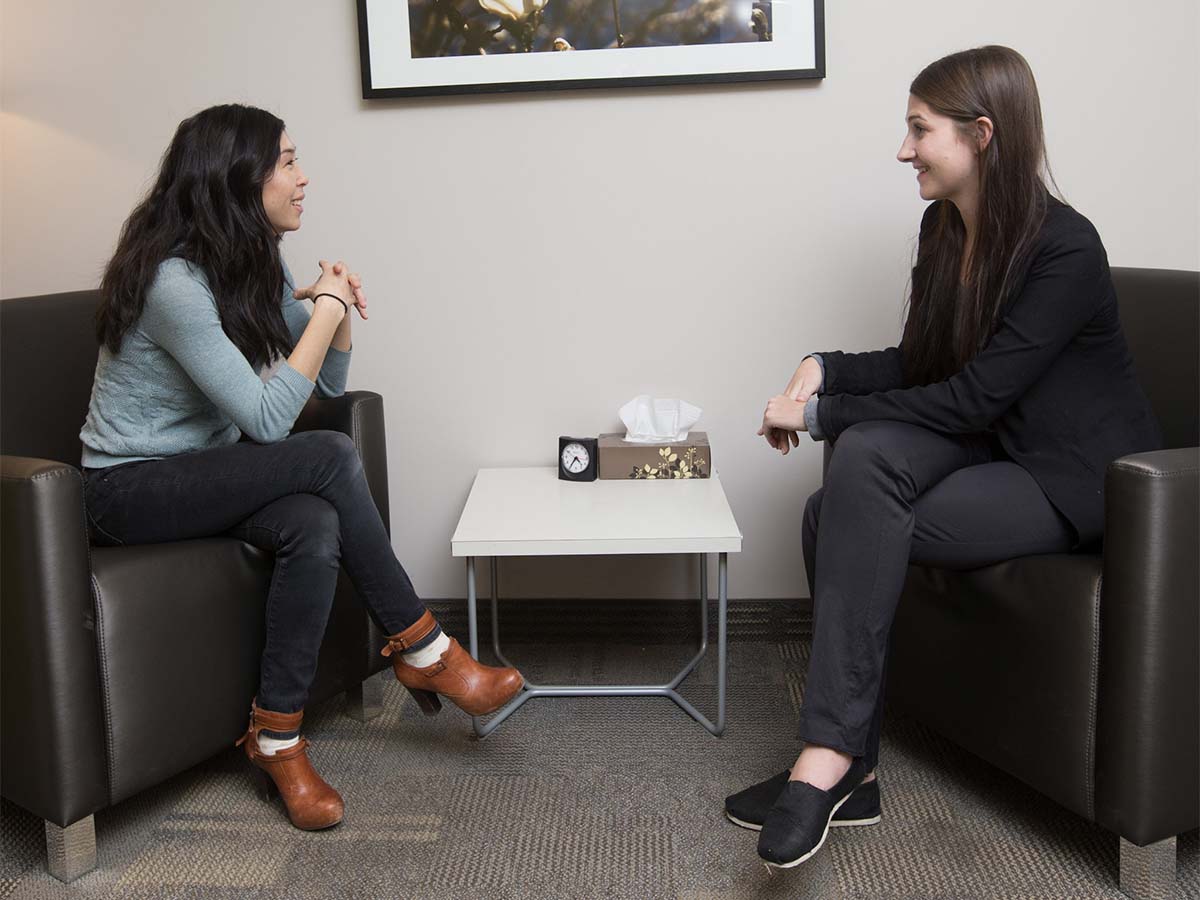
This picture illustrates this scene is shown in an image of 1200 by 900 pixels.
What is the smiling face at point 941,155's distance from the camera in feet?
5.86

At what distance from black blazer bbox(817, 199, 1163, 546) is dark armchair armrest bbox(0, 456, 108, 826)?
1.13m

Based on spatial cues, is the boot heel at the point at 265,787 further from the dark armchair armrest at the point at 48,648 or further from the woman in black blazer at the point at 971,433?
the woman in black blazer at the point at 971,433

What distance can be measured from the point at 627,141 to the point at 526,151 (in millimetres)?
209

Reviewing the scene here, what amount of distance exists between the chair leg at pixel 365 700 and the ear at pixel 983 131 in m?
1.41

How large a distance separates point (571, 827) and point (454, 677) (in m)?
0.32

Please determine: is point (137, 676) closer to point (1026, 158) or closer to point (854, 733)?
point (854, 733)

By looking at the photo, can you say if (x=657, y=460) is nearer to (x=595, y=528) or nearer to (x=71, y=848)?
(x=595, y=528)

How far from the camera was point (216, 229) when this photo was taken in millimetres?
1858

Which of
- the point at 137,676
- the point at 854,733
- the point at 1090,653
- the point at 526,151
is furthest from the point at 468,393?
the point at 1090,653

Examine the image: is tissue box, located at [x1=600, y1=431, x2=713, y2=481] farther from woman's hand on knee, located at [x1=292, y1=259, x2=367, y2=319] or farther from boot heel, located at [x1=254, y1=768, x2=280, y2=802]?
boot heel, located at [x1=254, y1=768, x2=280, y2=802]

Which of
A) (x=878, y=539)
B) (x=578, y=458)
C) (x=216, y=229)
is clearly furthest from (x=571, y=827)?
(x=216, y=229)

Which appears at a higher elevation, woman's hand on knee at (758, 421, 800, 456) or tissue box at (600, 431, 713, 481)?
woman's hand on knee at (758, 421, 800, 456)

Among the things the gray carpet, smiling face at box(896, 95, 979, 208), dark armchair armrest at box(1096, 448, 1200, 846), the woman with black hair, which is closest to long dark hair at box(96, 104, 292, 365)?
the woman with black hair

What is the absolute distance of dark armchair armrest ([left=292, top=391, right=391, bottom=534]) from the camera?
214cm
